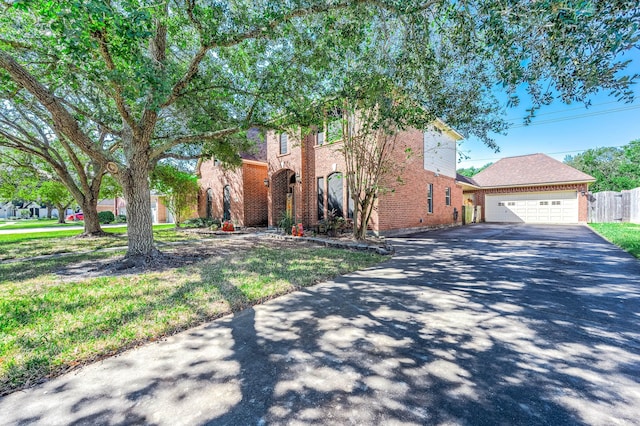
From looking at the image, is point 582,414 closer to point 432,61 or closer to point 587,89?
point 587,89

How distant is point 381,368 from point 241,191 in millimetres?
14183

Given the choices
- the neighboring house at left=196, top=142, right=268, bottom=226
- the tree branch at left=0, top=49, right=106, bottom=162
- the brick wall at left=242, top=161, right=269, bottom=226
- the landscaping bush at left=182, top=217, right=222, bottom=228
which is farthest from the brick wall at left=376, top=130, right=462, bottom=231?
the landscaping bush at left=182, top=217, right=222, bottom=228

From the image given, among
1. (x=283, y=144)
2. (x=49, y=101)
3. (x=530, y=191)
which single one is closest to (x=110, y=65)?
(x=49, y=101)

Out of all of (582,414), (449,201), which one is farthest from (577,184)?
(582,414)

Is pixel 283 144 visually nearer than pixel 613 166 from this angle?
Yes

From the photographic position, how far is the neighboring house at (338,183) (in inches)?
460

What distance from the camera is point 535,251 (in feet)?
26.2

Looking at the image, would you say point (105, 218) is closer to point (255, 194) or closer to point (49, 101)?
point (255, 194)

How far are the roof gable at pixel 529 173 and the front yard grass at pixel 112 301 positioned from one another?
19.0m

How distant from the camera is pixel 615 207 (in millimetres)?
17828

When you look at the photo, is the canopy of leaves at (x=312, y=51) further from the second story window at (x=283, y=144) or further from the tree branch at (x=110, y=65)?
the second story window at (x=283, y=144)

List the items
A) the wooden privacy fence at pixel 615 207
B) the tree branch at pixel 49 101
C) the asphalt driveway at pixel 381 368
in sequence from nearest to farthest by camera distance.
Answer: the asphalt driveway at pixel 381 368, the tree branch at pixel 49 101, the wooden privacy fence at pixel 615 207

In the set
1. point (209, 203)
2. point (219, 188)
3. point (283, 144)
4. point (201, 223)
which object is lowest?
point (201, 223)

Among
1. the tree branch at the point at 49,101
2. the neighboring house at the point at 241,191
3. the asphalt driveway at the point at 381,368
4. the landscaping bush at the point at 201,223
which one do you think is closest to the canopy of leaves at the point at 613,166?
the neighboring house at the point at 241,191
